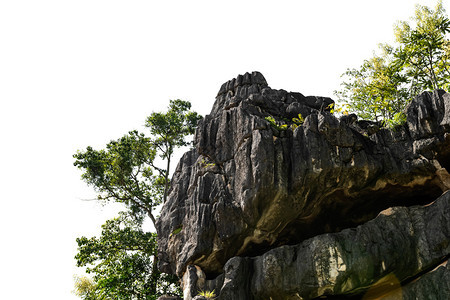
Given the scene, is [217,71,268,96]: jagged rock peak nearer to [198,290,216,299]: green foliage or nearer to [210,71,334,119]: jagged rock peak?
[210,71,334,119]: jagged rock peak

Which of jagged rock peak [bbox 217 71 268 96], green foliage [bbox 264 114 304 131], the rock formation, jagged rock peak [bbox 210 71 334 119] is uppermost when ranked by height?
jagged rock peak [bbox 217 71 268 96]

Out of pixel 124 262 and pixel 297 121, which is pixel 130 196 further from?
pixel 297 121

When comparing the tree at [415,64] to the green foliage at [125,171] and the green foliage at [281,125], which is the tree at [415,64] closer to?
the green foliage at [281,125]

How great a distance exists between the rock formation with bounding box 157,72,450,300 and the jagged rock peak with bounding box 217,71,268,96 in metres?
4.26

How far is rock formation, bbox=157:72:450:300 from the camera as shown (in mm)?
14156

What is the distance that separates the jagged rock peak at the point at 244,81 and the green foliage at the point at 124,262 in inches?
425

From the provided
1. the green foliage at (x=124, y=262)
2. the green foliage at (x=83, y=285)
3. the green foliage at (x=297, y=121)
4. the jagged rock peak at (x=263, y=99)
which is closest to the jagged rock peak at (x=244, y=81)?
the jagged rock peak at (x=263, y=99)

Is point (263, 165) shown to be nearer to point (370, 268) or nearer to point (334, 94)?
point (370, 268)

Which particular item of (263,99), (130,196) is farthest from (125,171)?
(263,99)

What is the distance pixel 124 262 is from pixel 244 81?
43.8 feet

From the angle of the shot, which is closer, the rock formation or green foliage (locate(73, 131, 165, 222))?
the rock formation

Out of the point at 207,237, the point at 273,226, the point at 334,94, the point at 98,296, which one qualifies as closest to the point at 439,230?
the point at 273,226

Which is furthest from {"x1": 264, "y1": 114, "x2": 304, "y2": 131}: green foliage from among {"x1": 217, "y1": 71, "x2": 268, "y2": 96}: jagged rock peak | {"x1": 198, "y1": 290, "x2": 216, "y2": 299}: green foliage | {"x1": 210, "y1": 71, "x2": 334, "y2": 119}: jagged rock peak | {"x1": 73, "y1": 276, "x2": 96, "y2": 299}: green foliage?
{"x1": 73, "y1": 276, "x2": 96, "y2": 299}: green foliage

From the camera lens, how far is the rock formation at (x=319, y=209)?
1416cm
